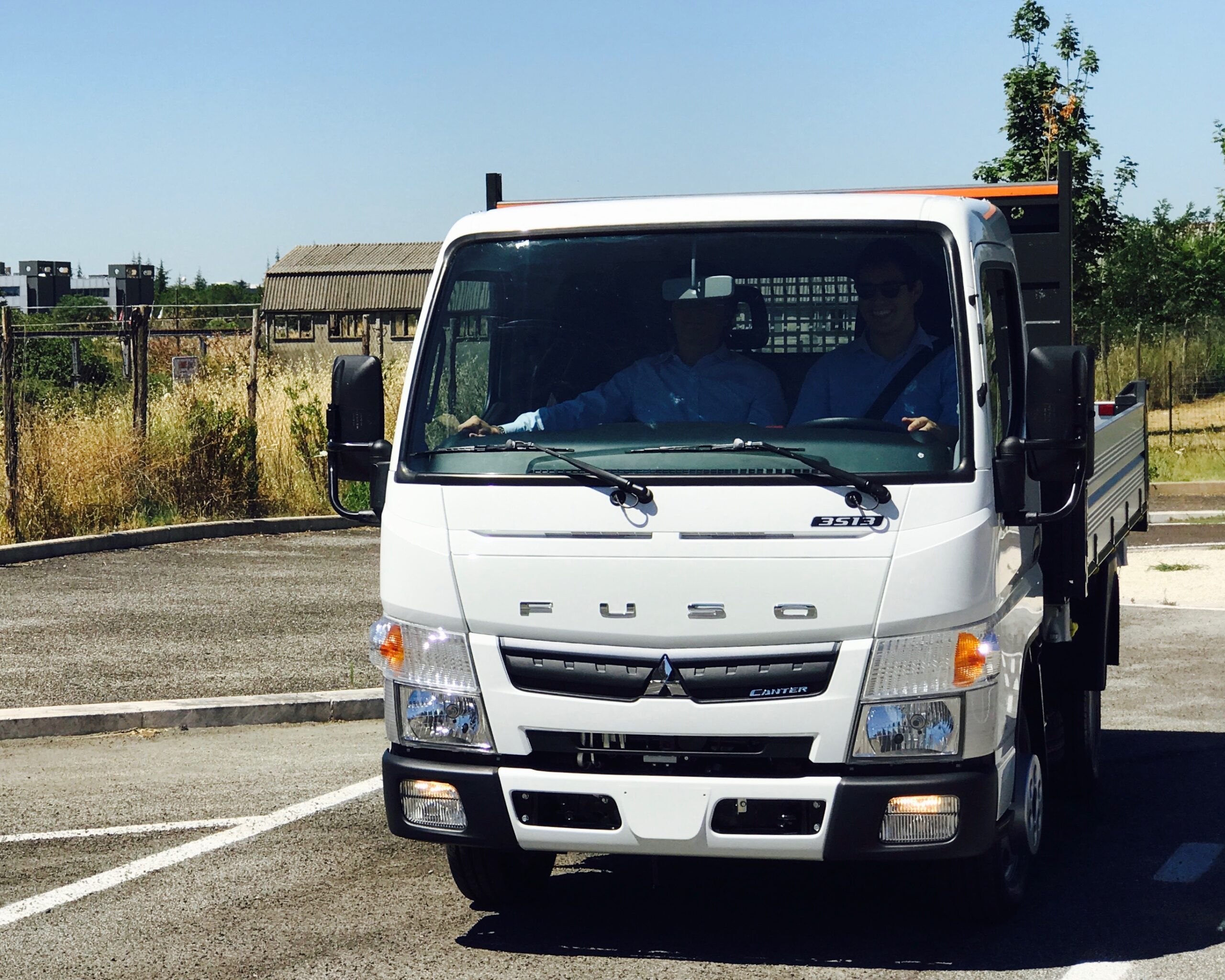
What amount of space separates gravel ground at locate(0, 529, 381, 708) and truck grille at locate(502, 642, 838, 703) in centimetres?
498

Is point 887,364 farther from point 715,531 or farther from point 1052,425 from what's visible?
point 715,531

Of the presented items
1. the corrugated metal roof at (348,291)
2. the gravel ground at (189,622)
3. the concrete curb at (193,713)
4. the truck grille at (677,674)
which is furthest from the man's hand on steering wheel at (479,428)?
the corrugated metal roof at (348,291)

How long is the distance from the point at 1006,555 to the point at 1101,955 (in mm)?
1262

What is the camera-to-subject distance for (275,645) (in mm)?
11180

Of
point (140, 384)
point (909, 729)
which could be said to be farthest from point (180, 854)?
point (140, 384)

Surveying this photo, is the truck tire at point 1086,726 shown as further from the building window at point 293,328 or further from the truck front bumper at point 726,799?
the building window at point 293,328

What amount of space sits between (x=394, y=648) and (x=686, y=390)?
1.21 metres

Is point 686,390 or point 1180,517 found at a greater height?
point 686,390

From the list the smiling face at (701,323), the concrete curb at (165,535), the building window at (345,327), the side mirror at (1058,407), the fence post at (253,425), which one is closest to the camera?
the side mirror at (1058,407)

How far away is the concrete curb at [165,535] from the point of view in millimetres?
15461

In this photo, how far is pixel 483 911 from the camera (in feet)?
18.7

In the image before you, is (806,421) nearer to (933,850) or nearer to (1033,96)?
(933,850)

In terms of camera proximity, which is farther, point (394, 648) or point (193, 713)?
point (193, 713)

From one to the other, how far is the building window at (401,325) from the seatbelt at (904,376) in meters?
57.3
